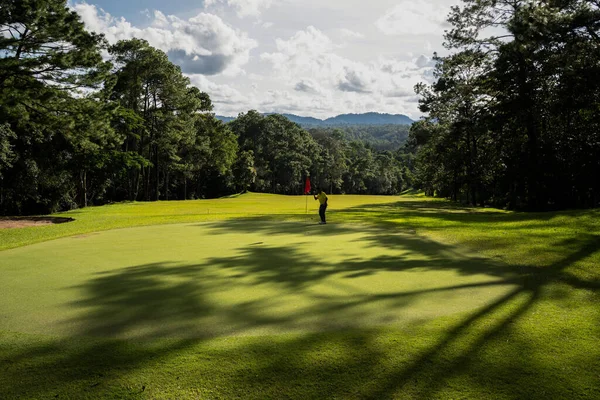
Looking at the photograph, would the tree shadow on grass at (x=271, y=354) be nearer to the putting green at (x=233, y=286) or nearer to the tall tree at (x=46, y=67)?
the putting green at (x=233, y=286)

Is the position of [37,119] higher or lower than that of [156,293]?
higher

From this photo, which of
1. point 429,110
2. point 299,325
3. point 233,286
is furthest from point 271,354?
point 429,110

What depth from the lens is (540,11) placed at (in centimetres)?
1988

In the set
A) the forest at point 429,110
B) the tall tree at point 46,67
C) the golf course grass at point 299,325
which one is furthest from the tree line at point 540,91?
the tall tree at point 46,67

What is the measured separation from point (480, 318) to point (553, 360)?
1.35 m

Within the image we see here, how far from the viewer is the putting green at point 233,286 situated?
18.7ft

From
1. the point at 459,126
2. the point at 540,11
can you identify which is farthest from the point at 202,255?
the point at 459,126

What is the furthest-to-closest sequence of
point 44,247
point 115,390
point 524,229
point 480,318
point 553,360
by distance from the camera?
point 524,229 → point 44,247 → point 480,318 → point 553,360 → point 115,390

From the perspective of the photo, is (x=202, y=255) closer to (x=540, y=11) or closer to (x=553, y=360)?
(x=553, y=360)

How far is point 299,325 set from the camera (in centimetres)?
553

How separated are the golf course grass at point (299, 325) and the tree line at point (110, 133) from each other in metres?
16.5

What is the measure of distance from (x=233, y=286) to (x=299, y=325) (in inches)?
92.8

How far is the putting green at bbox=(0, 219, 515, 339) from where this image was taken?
569cm

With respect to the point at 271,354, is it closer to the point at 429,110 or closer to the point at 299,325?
the point at 299,325
